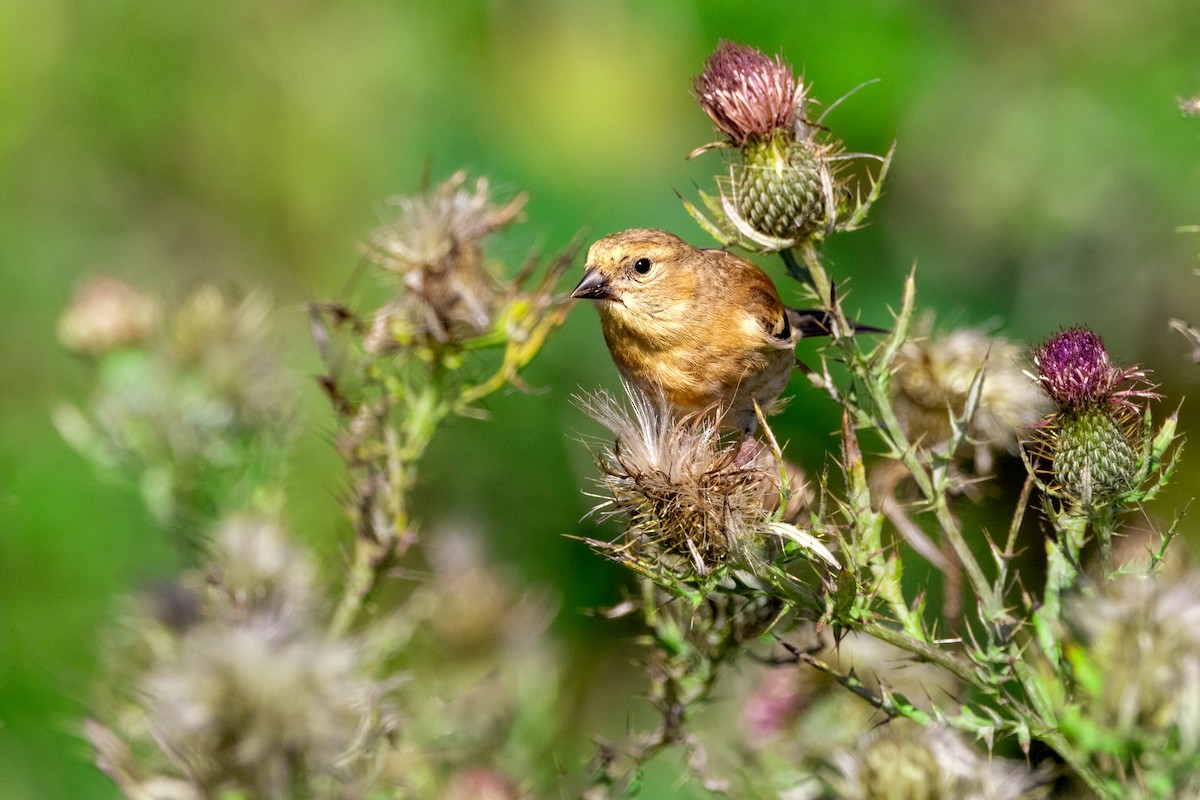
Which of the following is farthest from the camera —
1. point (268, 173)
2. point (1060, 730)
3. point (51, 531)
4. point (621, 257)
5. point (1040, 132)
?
point (268, 173)

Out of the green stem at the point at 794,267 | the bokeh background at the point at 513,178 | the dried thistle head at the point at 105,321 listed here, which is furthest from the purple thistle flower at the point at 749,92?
the dried thistle head at the point at 105,321

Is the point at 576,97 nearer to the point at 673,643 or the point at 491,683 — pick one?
the point at 491,683

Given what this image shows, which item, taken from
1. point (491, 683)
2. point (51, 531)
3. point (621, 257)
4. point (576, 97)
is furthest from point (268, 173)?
point (491, 683)

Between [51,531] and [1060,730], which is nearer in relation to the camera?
[1060,730]

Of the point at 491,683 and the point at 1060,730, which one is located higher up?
the point at 1060,730

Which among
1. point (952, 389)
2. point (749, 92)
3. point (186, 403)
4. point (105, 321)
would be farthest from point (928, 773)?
point (105, 321)

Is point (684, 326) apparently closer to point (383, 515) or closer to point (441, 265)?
point (441, 265)

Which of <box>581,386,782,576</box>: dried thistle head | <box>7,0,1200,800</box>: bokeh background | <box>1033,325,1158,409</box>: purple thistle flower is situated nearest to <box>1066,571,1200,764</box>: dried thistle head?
<box>1033,325,1158,409</box>: purple thistle flower
